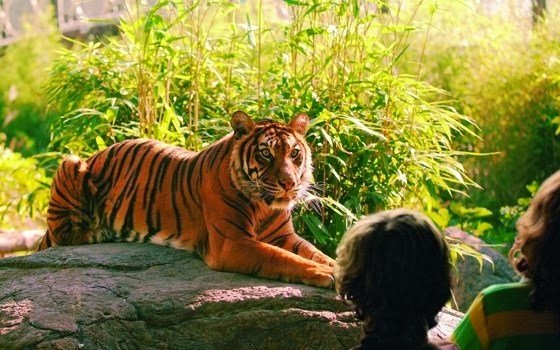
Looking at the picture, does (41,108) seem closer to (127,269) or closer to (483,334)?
(127,269)

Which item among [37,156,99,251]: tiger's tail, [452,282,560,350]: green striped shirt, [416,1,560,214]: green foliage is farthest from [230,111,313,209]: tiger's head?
[416,1,560,214]: green foliage

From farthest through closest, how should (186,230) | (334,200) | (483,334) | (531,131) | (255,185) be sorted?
(531,131) < (334,200) < (186,230) < (255,185) < (483,334)

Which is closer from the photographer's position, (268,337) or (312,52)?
(268,337)

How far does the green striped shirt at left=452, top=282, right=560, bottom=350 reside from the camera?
7.41 feet

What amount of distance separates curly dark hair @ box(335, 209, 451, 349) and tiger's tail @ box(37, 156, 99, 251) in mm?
3222

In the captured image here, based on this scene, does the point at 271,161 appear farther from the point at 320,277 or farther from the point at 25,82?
the point at 25,82

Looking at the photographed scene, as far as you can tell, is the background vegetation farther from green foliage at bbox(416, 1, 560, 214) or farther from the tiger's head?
green foliage at bbox(416, 1, 560, 214)

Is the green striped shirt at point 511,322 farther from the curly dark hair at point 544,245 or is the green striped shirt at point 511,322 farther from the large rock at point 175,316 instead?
the large rock at point 175,316

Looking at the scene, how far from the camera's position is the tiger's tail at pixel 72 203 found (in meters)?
5.26

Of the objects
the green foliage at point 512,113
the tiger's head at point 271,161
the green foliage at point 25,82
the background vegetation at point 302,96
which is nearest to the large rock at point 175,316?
the tiger's head at point 271,161

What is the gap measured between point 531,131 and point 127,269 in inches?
222

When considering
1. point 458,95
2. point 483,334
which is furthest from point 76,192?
point 458,95

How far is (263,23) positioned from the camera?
588cm

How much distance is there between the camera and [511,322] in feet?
7.50
